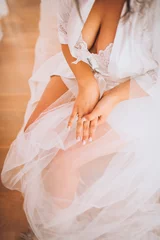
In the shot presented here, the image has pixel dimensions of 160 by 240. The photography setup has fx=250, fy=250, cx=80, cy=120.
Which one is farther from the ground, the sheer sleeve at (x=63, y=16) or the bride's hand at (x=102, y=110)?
the sheer sleeve at (x=63, y=16)

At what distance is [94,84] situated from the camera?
0.70m

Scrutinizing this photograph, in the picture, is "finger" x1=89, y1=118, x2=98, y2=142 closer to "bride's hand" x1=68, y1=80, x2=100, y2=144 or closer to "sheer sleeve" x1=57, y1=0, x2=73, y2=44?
"bride's hand" x1=68, y1=80, x2=100, y2=144

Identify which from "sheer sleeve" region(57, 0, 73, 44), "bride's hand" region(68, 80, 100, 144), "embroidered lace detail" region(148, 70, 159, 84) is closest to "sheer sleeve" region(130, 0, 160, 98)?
"embroidered lace detail" region(148, 70, 159, 84)

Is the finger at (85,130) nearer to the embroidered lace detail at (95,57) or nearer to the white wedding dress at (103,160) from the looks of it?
the white wedding dress at (103,160)

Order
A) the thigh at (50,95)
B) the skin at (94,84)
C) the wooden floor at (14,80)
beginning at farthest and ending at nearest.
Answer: the wooden floor at (14,80)
the thigh at (50,95)
the skin at (94,84)

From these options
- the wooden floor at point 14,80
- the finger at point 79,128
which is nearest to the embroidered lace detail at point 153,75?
the finger at point 79,128

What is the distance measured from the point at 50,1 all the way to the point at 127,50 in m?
0.33

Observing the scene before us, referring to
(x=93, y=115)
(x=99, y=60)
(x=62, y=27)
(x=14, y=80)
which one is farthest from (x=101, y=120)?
(x=14, y=80)

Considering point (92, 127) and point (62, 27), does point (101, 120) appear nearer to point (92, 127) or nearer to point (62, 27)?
point (92, 127)

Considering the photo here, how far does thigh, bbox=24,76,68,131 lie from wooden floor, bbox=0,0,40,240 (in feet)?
1.23

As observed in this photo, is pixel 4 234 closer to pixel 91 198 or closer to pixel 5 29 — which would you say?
pixel 91 198

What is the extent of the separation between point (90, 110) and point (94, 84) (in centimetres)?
8

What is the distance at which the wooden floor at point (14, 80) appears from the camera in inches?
37.2

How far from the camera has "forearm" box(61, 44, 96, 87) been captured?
711 mm
